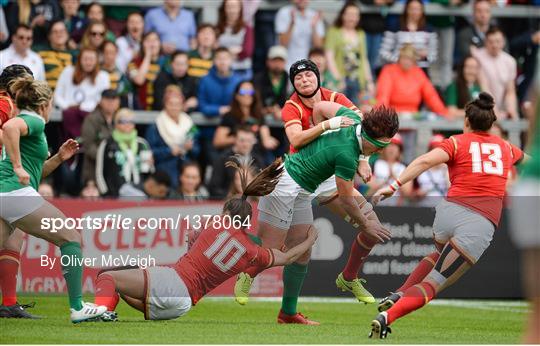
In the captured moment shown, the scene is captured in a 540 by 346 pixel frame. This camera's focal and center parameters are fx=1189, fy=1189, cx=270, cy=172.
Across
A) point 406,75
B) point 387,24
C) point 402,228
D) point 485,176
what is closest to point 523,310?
point 402,228

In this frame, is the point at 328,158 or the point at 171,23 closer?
the point at 328,158

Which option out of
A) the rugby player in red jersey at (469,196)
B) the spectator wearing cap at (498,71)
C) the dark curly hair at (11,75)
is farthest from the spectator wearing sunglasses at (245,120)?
the rugby player in red jersey at (469,196)

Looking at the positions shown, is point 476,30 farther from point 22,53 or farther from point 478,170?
point 478,170

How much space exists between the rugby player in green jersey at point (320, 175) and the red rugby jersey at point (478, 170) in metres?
0.61

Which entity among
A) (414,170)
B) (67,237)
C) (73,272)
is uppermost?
(414,170)

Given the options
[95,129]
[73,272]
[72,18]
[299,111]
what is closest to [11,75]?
[73,272]

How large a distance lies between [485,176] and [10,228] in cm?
409

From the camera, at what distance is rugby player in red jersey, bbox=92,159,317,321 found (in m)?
9.94

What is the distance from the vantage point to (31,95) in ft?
31.9

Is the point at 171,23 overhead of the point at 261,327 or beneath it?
overhead

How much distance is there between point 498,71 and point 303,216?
27.1ft

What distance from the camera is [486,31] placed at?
730 inches

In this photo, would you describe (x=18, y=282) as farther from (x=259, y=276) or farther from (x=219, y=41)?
(x=219, y=41)

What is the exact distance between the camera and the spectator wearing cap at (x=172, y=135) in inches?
637
